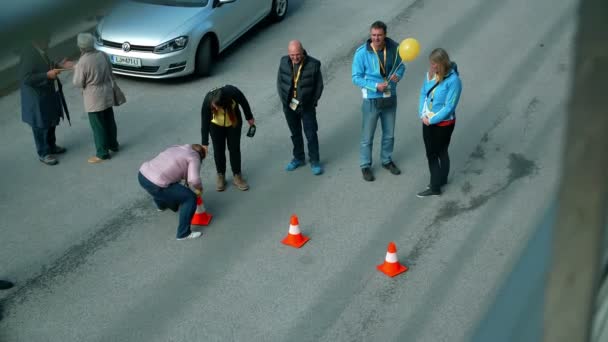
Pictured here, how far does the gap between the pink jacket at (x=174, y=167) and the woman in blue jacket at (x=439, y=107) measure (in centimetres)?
243

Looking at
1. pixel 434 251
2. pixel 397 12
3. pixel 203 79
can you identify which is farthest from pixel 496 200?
pixel 397 12

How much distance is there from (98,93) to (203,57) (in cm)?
A: 285

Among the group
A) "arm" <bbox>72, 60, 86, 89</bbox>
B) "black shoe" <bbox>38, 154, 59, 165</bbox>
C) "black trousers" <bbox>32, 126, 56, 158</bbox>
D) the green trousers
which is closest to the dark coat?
"black trousers" <bbox>32, 126, 56, 158</bbox>

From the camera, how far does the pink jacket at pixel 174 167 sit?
7.30 meters

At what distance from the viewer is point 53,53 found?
1.05 meters

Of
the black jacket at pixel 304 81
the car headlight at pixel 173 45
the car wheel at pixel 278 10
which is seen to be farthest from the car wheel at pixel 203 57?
the black jacket at pixel 304 81

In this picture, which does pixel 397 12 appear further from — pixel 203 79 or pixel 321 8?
pixel 203 79

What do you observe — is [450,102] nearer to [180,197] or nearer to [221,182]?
[221,182]

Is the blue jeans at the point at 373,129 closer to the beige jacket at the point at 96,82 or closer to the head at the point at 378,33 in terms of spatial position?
the head at the point at 378,33

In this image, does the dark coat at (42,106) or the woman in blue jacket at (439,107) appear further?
the dark coat at (42,106)

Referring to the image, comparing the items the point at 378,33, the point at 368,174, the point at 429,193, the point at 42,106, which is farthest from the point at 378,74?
the point at 42,106

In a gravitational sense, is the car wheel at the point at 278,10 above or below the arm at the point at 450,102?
below

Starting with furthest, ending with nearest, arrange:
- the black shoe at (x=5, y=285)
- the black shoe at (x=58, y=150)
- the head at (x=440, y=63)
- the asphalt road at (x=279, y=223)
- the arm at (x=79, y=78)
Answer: the black shoe at (x=58, y=150)
the arm at (x=79, y=78)
the head at (x=440, y=63)
the black shoe at (x=5, y=285)
the asphalt road at (x=279, y=223)

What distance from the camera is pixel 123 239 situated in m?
7.63
